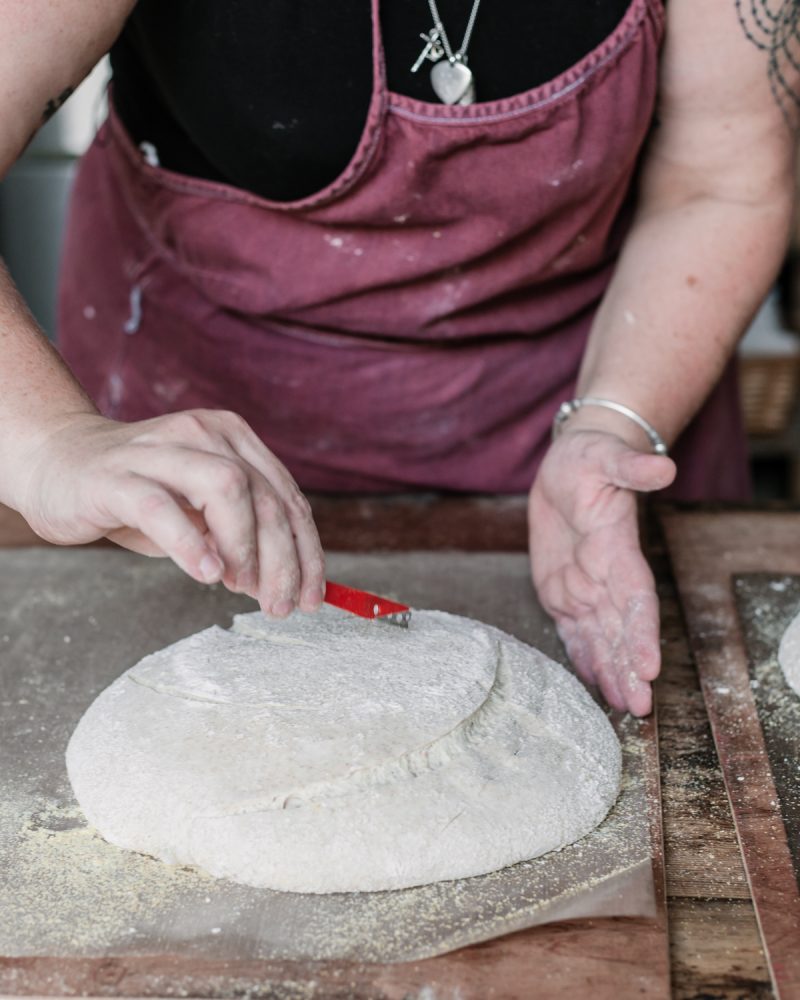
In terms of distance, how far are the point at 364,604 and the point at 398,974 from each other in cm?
47

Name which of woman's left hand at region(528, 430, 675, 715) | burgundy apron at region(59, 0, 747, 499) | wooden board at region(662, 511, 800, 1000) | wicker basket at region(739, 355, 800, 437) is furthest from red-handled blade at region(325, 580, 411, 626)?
wicker basket at region(739, 355, 800, 437)

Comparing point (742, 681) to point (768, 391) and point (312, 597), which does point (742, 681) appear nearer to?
point (312, 597)

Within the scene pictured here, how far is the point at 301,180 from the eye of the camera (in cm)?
158

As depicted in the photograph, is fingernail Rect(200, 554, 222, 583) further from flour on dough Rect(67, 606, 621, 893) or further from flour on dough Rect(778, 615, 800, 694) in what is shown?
flour on dough Rect(778, 615, 800, 694)

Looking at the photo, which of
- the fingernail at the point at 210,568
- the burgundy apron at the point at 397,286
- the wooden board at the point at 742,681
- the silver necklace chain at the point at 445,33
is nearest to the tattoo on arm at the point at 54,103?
the burgundy apron at the point at 397,286

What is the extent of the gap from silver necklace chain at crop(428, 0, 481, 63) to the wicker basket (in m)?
1.98

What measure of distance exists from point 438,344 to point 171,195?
45 centimetres

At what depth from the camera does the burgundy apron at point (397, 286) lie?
153cm

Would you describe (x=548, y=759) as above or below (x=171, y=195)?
below

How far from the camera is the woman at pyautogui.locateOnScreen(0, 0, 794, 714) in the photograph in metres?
1.23

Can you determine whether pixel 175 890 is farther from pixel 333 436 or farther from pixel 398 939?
pixel 333 436

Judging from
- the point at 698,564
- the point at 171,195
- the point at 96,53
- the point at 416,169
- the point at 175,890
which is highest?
the point at 96,53

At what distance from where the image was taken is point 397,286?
67.2 inches

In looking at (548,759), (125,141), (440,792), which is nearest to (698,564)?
(548,759)
